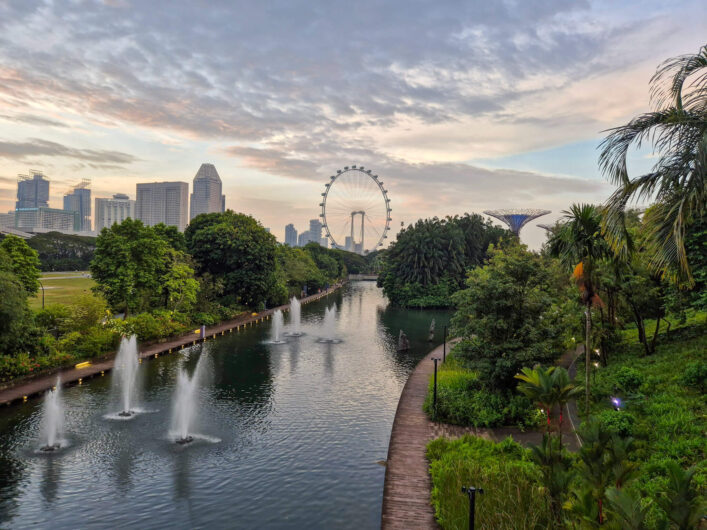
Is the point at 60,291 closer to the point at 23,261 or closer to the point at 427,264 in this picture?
the point at 23,261

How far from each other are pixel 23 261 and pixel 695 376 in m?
38.4

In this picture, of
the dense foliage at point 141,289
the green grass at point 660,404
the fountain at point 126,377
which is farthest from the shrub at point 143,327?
the green grass at point 660,404

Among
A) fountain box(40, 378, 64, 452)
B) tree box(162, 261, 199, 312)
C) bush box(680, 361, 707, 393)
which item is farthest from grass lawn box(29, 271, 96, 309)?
bush box(680, 361, 707, 393)

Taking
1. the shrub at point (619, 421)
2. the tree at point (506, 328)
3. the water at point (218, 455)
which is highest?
the tree at point (506, 328)

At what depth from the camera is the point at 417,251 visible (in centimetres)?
8125

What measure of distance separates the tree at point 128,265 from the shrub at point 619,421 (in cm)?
3638

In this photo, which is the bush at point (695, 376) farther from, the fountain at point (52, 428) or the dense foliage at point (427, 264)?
the dense foliage at point (427, 264)

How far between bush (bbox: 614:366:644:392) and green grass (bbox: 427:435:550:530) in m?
7.47

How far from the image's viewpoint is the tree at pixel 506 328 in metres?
22.6

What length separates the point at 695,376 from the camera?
759 inches

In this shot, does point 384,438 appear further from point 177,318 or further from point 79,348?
point 177,318

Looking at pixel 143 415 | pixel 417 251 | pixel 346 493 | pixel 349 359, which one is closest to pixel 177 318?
pixel 349 359

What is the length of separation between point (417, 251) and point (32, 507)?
7049 cm

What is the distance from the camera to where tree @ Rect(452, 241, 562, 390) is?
74.1ft
